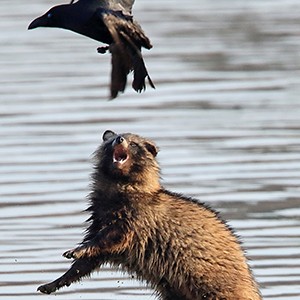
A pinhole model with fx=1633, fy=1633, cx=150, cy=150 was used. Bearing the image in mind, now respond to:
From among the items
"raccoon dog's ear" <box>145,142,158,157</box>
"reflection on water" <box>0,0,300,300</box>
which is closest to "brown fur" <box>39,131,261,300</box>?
"raccoon dog's ear" <box>145,142,158,157</box>

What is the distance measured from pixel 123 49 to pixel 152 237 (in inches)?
42.6

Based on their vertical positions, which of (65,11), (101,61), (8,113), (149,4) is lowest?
(149,4)

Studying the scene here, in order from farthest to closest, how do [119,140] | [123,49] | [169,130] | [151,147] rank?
[169,130] → [151,147] → [119,140] → [123,49]

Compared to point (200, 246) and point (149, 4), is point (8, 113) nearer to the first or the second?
point (200, 246)

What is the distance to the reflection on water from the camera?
412 inches

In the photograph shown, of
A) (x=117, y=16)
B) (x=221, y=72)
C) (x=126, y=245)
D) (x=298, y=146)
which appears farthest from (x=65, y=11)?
(x=221, y=72)

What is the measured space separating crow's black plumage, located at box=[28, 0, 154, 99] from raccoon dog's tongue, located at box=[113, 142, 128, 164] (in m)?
0.31

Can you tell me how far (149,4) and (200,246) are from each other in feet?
48.0

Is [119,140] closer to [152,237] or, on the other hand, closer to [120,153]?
[120,153]

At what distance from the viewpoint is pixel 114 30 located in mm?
9305

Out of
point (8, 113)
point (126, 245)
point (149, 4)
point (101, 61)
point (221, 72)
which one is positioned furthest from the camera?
point (149, 4)

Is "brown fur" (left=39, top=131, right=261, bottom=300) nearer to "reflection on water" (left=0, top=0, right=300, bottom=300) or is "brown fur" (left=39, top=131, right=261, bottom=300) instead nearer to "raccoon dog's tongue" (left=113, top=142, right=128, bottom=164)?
"raccoon dog's tongue" (left=113, top=142, right=128, bottom=164)

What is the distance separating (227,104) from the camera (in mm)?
15328

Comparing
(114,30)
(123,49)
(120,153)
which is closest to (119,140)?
(120,153)
